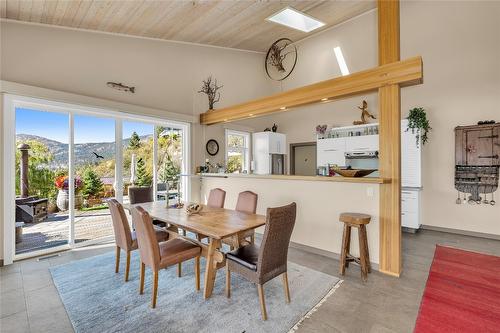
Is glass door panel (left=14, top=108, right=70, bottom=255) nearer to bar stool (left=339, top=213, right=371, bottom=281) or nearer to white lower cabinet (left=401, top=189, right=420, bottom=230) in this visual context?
bar stool (left=339, top=213, right=371, bottom=281)

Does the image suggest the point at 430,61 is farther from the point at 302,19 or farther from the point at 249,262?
the point at 249,262

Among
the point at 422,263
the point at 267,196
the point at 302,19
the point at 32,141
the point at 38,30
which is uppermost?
the point at 302,19

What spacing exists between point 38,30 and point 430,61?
6971mm

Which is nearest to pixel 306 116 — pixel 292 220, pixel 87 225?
pixel 292 220

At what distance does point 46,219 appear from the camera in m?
3.68

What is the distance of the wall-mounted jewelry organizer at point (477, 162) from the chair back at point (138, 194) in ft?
19.4

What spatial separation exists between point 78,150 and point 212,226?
303 cm

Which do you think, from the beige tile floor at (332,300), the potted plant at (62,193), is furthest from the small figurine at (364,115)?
the potted plant at (62,193)

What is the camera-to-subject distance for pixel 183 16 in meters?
3.95

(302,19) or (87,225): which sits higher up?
(302,19)

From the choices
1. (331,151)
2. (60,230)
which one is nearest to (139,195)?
(60,230)

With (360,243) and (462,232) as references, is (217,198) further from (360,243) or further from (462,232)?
(462,232)

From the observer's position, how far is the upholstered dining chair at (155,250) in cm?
219

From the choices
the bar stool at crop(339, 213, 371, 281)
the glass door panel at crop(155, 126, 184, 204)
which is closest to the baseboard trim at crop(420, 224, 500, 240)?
the bar stool at crop(339, 213, 371, 281)
